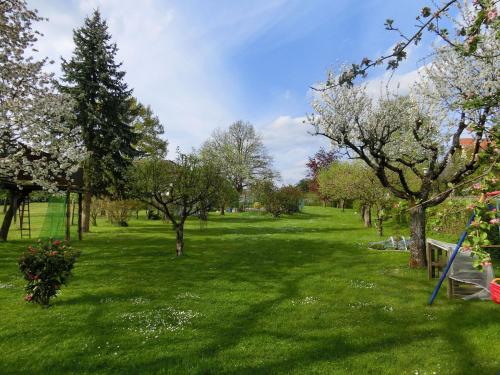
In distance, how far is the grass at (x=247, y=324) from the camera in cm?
Result: 604

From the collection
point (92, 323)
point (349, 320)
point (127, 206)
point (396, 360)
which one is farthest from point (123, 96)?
point (396, 360)

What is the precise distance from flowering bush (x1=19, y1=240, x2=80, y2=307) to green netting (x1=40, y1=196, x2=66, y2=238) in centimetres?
1320

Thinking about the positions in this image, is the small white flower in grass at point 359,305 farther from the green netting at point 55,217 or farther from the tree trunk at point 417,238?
the green netting at point 55,217

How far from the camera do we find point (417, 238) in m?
13.1

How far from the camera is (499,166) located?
2.75 m

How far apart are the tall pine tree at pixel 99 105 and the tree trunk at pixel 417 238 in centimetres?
1911

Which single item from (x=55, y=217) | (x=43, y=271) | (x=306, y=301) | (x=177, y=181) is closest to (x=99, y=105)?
(x=55, y=217)

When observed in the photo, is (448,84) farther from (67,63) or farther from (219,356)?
(67,63)

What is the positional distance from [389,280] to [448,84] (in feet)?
24.2

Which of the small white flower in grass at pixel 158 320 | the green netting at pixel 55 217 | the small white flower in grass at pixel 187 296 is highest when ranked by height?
the green netting at pixel 55 217

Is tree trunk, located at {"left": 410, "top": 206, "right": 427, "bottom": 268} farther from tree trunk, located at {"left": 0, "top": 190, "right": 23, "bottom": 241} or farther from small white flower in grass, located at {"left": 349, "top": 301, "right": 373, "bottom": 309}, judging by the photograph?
tree trunk, located at {"left": 0, "top": 190, "right": 23, "bottom": 241}

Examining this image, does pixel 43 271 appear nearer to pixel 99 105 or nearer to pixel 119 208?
pixel 99 105

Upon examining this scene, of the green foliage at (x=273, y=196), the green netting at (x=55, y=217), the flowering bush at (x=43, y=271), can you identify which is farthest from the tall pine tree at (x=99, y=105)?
the green foliage at (x=273, y=196)

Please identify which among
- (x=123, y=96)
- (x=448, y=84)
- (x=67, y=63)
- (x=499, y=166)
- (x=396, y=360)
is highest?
(x=67, y=63)
